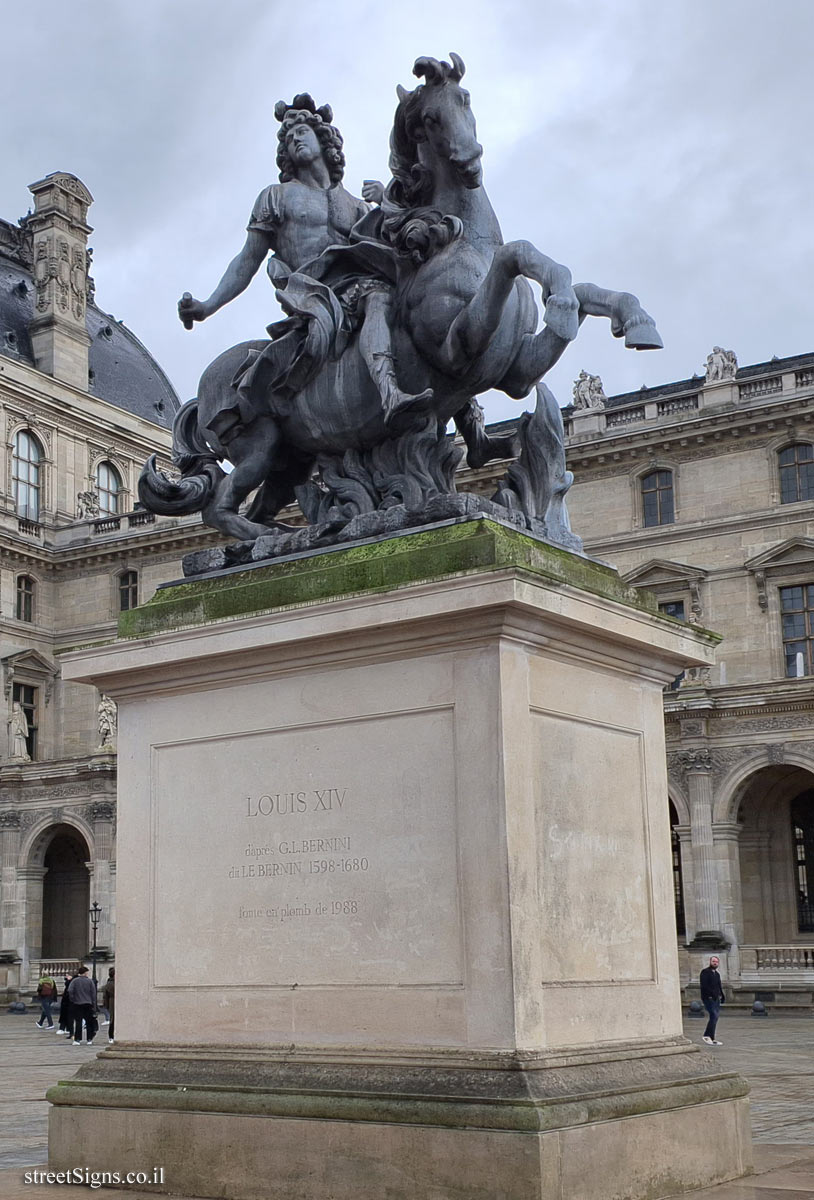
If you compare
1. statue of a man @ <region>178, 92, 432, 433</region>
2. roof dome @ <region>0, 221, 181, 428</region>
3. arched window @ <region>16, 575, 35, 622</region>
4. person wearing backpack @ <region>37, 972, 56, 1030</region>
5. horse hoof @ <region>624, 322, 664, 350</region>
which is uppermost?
roof dome @ <region>0, 221, 181, 428</region>

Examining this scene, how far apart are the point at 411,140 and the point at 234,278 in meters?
1.27

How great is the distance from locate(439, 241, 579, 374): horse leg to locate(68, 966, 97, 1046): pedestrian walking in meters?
23.0

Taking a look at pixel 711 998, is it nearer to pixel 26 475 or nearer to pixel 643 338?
pixel 643 338

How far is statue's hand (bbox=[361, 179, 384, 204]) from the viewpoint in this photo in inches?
328

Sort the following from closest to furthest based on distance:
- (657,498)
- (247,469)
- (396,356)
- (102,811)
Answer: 1. (396,356)
2. (247,469)
3. (657,498)
4. (102,811)

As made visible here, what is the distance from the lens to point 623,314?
7.31m

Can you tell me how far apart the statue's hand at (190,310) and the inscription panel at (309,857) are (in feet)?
7.80

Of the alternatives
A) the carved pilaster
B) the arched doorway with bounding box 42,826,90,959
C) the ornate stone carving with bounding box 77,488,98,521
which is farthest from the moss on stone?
the carved pilaster

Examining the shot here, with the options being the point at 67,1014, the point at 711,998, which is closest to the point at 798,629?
the point at 711,998

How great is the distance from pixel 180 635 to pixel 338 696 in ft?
2.97

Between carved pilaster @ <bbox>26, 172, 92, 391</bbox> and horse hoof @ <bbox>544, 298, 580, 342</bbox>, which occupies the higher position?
carved pilaster @ <bbox>26, 172, 92, 391</bbox>

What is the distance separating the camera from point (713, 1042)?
84.4 ft

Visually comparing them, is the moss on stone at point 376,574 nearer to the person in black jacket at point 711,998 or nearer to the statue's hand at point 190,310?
the statue's hand at point 190,310

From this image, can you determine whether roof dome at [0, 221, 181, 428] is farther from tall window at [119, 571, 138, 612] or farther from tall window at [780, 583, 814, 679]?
tall window at [780, 583, 814, 679]
